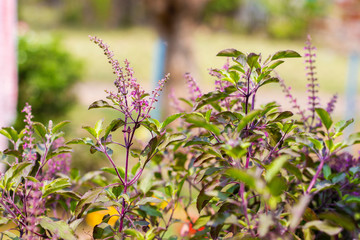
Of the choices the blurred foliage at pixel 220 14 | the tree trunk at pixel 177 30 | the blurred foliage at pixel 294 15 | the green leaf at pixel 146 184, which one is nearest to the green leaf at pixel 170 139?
the green leaf at pixel 146 184

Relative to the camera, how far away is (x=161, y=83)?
0.93 meters

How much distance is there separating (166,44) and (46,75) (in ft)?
18.3

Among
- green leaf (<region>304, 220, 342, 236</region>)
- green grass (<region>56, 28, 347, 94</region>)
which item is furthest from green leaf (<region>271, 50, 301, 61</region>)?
green grass (<region>56, 28, 347, 94</region>)

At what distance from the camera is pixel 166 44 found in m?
1.15

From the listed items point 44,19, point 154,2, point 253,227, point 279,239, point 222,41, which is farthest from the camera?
point 44,19

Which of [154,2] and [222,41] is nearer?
[154,2]

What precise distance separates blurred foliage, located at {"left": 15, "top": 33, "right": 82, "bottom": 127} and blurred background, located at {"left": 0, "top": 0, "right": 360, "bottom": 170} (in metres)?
0.01

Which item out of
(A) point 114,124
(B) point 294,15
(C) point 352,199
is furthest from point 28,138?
(B) point 294,15

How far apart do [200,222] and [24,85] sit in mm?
5908

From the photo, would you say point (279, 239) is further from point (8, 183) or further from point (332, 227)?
point (8, 183)

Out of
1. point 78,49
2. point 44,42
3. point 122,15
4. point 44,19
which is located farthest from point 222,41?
point 44,42

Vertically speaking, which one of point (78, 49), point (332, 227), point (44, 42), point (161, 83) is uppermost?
point (161, 83)

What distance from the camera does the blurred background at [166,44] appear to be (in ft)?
21.1

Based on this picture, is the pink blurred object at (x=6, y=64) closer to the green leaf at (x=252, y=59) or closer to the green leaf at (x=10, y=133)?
the green leaf at (x=10, y=133)
